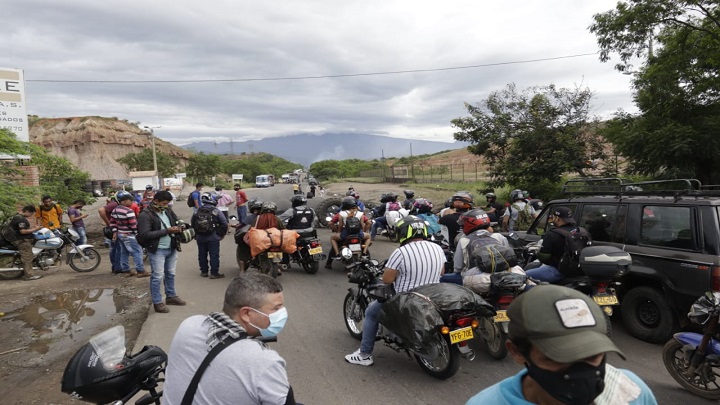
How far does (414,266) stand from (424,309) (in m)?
0.57

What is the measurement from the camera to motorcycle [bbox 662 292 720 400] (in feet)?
11.2

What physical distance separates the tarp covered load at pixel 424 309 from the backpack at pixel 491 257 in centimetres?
66

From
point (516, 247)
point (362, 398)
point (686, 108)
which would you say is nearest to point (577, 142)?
point (686, 108)

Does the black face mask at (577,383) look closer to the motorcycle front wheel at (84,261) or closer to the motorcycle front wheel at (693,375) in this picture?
the motorcycle front wheel at (693,375)

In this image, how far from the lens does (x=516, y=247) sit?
690 cm

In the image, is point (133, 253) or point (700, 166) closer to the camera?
point (133, 253)

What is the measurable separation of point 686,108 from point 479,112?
6474mm

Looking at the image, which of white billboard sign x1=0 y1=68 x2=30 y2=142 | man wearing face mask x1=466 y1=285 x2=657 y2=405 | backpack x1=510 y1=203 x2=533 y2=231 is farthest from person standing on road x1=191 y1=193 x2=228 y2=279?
white billboard sign x1=0 y1=68 x2=30 y2=142

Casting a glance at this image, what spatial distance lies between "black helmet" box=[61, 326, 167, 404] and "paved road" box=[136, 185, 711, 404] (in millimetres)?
1786

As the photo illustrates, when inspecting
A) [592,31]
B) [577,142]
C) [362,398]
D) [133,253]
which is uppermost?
[592,31]

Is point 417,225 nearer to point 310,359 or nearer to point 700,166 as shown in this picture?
point 310,359

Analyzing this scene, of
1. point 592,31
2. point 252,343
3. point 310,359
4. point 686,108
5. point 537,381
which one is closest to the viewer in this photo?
point 537,381

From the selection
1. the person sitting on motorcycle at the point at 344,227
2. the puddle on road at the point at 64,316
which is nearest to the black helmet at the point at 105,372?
the puddle on road at the point at 64,316

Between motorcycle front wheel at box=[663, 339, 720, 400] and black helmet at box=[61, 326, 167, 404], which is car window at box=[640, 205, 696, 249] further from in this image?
black helmet at box=[61, 326, 167, 404]
